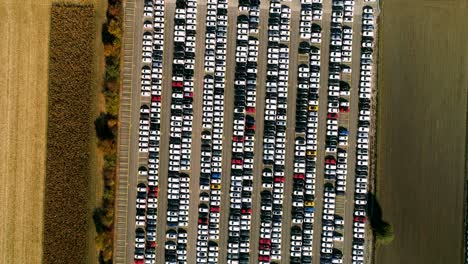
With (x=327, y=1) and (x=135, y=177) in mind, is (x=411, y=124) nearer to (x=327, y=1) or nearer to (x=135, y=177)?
(x=327, y=1)

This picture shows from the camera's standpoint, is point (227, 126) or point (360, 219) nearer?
point (360, 219)

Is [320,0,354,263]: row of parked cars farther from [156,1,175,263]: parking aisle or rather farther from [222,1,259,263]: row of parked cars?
[156,1,175,263]: parking aisle

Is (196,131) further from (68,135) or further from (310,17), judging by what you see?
(310,17)

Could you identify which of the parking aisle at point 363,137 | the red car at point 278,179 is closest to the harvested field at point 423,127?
the parking aisle at point 363,137

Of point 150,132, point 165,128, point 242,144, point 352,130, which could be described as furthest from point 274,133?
point 150,132

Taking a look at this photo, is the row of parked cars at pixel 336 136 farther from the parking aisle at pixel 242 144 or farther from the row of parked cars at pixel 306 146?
the parking aisle at pixel 242 144

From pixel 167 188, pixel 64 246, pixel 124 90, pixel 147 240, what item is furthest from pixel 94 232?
pixel 124 90
